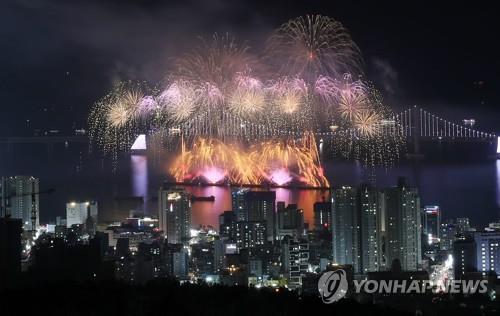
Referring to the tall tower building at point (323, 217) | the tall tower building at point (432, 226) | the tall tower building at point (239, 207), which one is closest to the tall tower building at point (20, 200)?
the tall tower building at point (239, 207)

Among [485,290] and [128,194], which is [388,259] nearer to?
[485,290]

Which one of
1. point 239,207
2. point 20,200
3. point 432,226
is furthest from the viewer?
point 239,207

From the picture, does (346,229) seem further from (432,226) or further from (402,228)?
(432,226)

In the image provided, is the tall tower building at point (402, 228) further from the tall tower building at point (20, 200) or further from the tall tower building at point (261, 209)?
the tall tower building at point (20, 200)

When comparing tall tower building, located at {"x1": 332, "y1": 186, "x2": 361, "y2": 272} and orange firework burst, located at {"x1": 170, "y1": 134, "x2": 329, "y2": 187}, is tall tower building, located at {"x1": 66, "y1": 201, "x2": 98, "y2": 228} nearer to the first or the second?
tall tower building, located at {"x1": 332, "y1": 186, "x2": 361, "y2": 272}

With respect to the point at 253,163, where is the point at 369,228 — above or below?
below

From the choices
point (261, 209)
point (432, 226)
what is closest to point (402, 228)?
point (432, 226)
